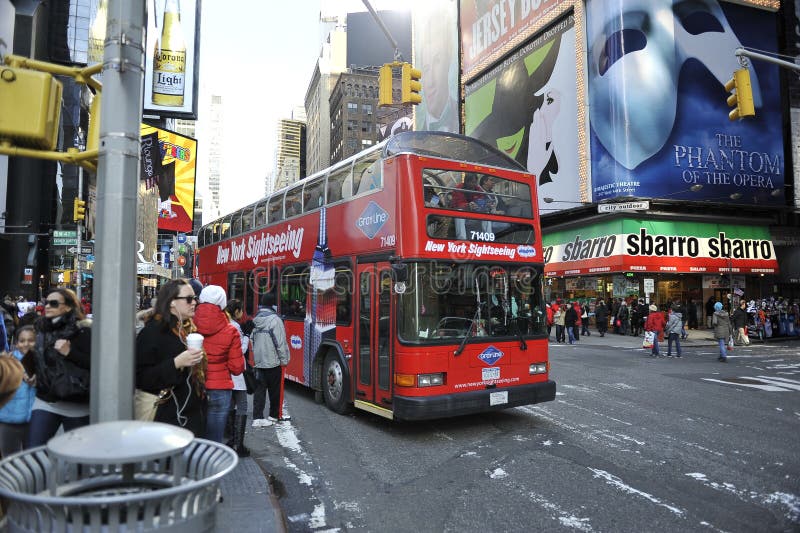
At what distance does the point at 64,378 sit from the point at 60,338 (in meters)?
0.28

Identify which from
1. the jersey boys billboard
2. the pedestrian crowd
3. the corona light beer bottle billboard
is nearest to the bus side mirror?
the pedestrian crowd

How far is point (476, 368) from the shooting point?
733 centimetres

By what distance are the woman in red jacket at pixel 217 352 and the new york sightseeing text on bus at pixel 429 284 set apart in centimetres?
242

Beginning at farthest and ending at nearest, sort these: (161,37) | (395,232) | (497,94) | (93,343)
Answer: (497,94) → (161,37) → (395,232) → (93,343)

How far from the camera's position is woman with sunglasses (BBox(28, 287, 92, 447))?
3.75 metres

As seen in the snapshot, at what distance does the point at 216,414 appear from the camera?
5.20 meters

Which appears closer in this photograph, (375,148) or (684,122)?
(375,148)

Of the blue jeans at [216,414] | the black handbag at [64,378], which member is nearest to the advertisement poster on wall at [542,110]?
the blue jeans at [216,414]

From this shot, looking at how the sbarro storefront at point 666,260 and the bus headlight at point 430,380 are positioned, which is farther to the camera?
the sbarro storefront at point 666,260

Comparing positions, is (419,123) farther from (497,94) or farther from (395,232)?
(395,232)

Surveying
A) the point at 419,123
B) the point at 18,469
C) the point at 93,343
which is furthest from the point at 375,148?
the point at 419,123

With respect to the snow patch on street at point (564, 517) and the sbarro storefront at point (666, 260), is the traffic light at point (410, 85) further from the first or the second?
the sbarro storefront at point (666, 260)

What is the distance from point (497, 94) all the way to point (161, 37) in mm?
21595

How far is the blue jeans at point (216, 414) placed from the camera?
16.9 ft
